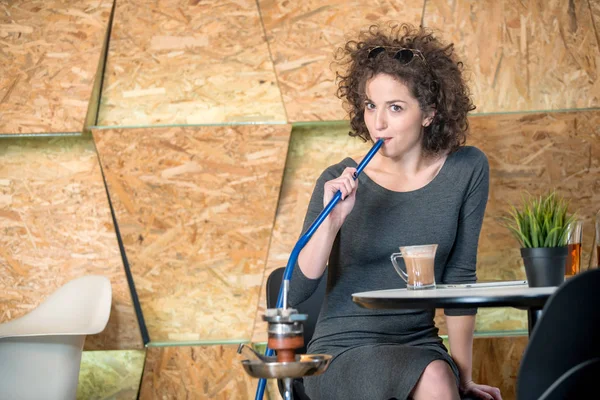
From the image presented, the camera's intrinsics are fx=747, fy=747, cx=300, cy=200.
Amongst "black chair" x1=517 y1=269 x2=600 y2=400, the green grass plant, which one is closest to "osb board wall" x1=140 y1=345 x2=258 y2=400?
the green grass plant

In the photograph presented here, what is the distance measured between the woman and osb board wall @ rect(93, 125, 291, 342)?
107 cm

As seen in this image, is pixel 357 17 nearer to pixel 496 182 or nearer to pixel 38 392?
pixel 496 182

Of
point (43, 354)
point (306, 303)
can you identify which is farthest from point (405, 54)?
point (43, 354)

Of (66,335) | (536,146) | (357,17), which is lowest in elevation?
(66,335)

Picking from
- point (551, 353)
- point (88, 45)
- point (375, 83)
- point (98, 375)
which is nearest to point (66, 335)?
point (98, 375)

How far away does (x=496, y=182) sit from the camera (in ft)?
10.5

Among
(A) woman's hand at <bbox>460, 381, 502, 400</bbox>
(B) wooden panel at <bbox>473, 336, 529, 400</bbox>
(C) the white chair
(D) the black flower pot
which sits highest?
(D) the black flower pot

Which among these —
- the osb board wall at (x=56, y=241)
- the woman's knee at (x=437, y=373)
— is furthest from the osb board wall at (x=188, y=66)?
the woman's knee at (x=437, y=373)

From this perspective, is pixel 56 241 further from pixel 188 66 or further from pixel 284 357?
pixel 284 357

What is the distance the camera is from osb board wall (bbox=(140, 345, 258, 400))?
3.21 metres

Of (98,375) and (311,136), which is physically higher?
(311,136)

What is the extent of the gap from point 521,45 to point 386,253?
1628mm

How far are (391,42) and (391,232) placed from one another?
0.57 m

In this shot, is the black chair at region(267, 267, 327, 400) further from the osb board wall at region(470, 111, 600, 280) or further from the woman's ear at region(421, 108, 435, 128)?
the osb board wall at region(470, 111, 600, 280)
